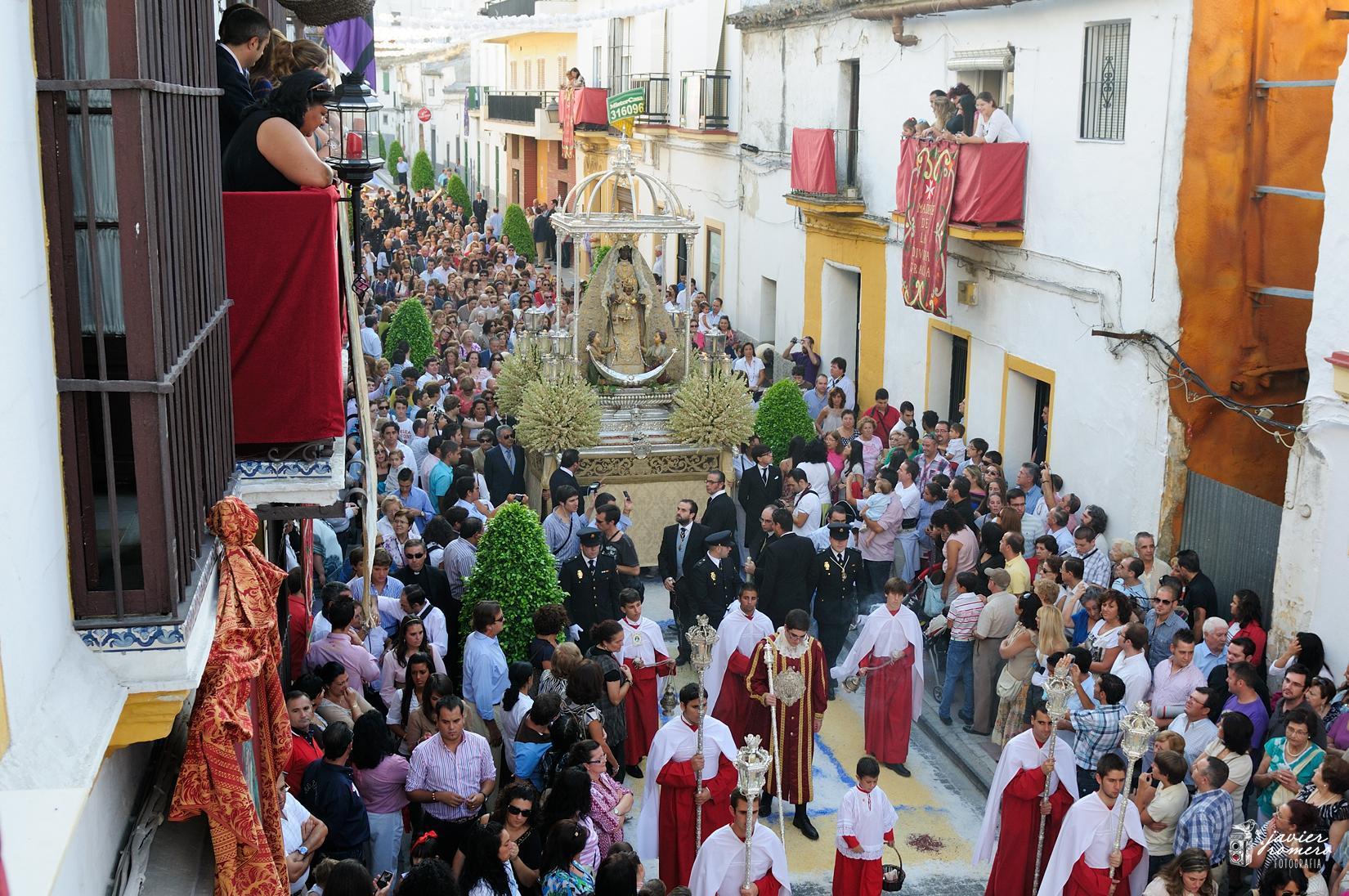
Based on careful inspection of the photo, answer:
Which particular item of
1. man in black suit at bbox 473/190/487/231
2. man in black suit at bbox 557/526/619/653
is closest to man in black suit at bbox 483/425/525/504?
man in black suit at bbox 557/526/619/653

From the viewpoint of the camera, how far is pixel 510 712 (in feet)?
26.2

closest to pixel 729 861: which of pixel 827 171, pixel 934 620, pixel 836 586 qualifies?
pixel 836 586

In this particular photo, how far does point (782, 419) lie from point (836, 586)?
14.3ft

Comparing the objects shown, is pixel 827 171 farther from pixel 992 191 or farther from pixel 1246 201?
pixel 1246 201

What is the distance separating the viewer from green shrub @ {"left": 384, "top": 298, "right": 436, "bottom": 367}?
18094mm

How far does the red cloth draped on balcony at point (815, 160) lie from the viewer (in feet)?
59.1

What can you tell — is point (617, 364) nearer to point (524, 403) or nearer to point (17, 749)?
point (524, 403)

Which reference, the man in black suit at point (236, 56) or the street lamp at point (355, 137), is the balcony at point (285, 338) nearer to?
the man in black suit at point (236, 56)

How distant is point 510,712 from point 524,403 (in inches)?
218

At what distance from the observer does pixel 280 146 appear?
17.2ft

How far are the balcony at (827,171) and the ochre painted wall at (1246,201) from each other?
7069mm

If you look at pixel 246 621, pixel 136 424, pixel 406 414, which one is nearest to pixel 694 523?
pixel 406 414

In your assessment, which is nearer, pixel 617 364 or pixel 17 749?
pixel 17 749

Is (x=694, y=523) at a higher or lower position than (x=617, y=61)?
lower
